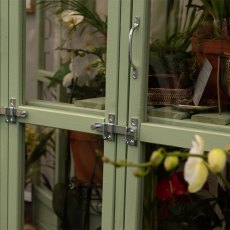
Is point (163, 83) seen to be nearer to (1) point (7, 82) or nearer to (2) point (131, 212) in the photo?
(2) point (131, 212)

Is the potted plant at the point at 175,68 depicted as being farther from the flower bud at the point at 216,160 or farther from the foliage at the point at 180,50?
the flower bud at the point at 216,160

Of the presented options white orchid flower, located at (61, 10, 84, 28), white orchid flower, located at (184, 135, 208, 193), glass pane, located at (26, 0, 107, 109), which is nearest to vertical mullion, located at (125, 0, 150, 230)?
glass pane, located at (26, 0, 107, 109)

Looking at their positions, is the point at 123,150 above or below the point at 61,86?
below

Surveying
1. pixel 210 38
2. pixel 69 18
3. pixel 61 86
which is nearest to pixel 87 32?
pixel 69 18

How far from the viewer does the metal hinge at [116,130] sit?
4.45ft

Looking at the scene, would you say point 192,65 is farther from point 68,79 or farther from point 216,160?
point 216,160

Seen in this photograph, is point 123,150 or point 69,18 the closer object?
point 123,150

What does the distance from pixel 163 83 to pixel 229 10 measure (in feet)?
0.78

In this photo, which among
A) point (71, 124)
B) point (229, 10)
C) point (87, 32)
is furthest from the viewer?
point (87, 32)

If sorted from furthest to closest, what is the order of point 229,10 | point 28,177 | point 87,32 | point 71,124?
point 28,177
point 87,32
point 71,124
point 229,10

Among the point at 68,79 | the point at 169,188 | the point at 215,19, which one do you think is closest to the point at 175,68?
the point at 215,19

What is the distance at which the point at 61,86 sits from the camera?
1.68 m

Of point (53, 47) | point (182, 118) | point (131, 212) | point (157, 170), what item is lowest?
point (131, 212)

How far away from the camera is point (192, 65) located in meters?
1.38
